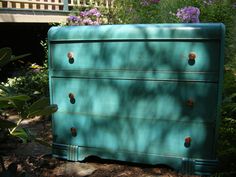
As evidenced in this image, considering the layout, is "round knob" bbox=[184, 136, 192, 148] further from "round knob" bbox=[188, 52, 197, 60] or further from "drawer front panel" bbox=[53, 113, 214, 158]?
"round knob" bbox=[188, 52, 197, 60]

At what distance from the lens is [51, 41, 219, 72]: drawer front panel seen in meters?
2.75

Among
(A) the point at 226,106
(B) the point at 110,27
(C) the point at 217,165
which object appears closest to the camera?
(C) the point at 217,165

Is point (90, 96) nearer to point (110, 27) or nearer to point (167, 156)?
point (110, 27)

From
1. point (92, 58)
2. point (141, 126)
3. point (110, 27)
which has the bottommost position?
point (141, 126)

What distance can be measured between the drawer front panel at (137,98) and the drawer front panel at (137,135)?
6 cm

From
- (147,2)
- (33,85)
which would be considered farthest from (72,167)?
(147,2)

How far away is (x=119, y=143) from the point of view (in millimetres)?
3135

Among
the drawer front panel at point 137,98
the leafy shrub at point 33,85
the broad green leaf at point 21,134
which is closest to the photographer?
the broad green leaf at point 21,134

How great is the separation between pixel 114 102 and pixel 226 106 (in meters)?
1.09

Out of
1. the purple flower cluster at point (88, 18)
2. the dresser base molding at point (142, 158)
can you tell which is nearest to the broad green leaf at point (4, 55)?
the dresser base molding at point (142, 158)

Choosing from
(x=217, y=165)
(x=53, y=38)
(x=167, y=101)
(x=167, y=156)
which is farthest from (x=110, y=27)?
(x=217, y=165)

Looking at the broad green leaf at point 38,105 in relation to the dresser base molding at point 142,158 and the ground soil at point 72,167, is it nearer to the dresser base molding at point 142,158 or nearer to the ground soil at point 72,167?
the ground soil at point 72,167

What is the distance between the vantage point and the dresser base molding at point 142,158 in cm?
287

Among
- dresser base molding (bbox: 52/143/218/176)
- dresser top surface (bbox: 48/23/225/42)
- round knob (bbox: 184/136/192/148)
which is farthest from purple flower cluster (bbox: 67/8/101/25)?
round knob (bbox: 184/136/192/148)
